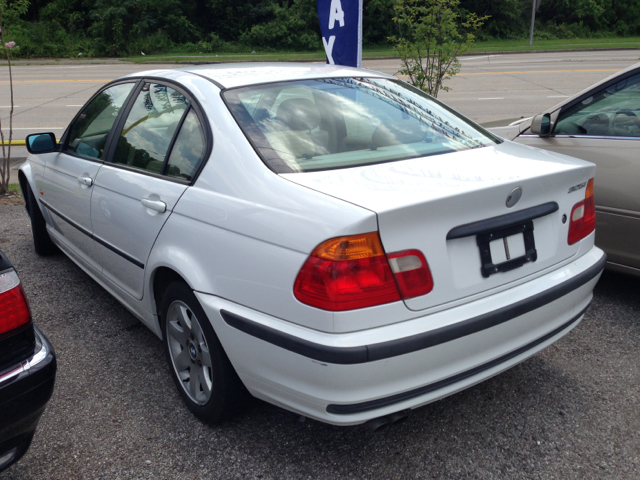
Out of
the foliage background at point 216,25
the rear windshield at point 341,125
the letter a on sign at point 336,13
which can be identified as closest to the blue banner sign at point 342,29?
the letter a on sign at point 336,13

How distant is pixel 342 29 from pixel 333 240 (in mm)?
3851

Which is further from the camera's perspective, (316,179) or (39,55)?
(39,55)

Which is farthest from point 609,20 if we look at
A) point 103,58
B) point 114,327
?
point 114,327

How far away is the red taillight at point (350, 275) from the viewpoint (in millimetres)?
1951

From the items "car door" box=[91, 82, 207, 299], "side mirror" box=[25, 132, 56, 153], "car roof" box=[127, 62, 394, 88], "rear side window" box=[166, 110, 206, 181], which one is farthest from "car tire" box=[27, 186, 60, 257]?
"rear side window" box=[166, 110, 206, 181]

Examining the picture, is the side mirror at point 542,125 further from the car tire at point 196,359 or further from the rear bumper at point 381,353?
the car tire at point 196,359

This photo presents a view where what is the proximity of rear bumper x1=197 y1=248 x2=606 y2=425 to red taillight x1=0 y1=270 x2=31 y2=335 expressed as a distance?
65 centimetres

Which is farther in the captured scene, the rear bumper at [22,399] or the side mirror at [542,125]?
the side mirror at [542,125]

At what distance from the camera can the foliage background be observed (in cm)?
3058

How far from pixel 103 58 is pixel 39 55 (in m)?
3.21

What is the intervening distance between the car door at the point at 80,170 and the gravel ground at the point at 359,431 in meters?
0.77

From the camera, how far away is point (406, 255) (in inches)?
79.4

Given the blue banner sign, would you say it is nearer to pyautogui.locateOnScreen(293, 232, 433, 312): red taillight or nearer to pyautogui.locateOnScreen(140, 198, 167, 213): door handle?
pyautogui.locateOnScreen(140, 198, 167, 213): door handle

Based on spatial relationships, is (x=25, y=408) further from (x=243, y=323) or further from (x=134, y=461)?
(x=243, y=323)
